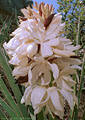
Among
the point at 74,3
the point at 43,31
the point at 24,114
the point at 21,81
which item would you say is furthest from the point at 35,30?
the point at 74,3

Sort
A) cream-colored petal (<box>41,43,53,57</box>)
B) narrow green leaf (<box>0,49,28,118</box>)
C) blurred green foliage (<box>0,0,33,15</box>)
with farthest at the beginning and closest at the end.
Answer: blurred green foliage (<box>0,0,33,15</box>) < narrow green leaf (<box>0,49,28,118</box>) < cream-colored petal (<box>41,43,53,57</box>)

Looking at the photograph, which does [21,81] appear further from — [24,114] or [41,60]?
[24,114]

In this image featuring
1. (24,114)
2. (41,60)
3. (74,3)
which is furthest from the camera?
(74,3)

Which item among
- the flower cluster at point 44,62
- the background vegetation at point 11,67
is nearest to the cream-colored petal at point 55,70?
the flower cluster at point 44,62

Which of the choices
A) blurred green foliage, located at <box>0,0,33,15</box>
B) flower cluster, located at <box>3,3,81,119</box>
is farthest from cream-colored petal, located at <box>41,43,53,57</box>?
blurred green foliage, located at <box>0,0,33,15</box>

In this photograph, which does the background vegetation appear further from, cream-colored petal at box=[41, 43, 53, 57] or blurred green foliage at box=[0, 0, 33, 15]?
cream-colored petal at box=[41, 43, 53, 57]

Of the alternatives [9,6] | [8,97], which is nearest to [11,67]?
[8,97]

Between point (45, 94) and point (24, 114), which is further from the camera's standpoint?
point (24, 114)
